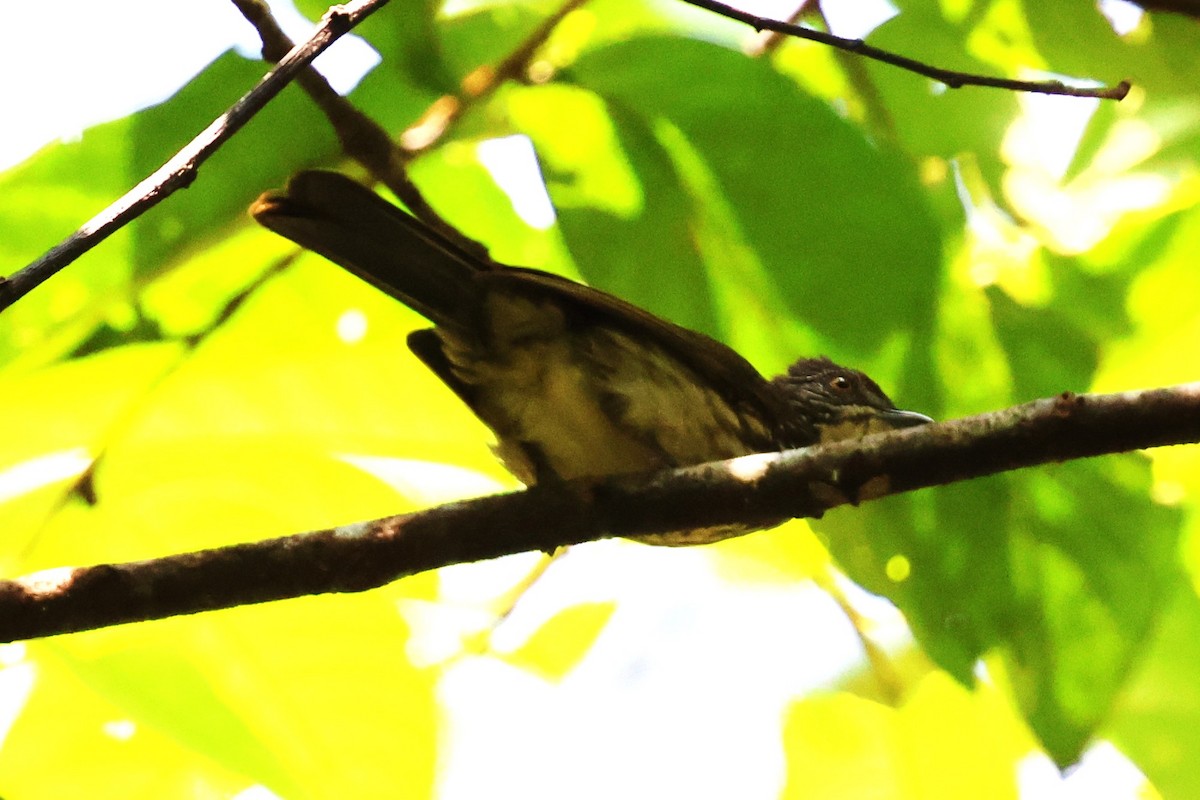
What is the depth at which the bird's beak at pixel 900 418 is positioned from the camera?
11.0 ft

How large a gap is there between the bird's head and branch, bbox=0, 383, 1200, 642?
1098 mm

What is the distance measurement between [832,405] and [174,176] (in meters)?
2.15

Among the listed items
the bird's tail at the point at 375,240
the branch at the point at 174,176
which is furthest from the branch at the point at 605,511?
the bird's tail at the point at 375,240

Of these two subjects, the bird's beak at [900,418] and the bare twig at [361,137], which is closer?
the bare twig at [361,137]

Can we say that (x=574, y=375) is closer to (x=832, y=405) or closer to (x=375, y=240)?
(x=375, y=240)

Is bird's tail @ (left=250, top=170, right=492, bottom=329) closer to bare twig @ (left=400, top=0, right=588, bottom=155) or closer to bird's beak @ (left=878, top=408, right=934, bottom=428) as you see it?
bare twig @ (left=400, top=0, right=588, bottom=155)

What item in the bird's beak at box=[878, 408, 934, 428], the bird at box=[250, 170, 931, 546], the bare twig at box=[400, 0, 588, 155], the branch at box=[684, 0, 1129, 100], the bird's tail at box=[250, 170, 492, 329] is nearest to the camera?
the branch at box=[684, 0, 1129, 100]

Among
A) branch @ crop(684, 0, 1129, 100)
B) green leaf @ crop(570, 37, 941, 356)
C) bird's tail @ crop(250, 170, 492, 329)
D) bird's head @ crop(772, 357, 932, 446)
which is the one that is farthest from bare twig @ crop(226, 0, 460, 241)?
bird's head @ crop(772, 357, 932, 446)

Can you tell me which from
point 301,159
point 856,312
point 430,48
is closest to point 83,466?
point 301,159

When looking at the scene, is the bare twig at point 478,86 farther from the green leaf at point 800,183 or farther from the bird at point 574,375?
the bird at point 574,375

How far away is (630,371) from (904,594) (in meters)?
0.83

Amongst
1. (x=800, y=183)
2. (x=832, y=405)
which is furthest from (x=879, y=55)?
(x=832, y=405)

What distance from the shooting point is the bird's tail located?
262 cm

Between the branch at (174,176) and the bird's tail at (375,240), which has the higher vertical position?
the bird's tail at (375,240)
